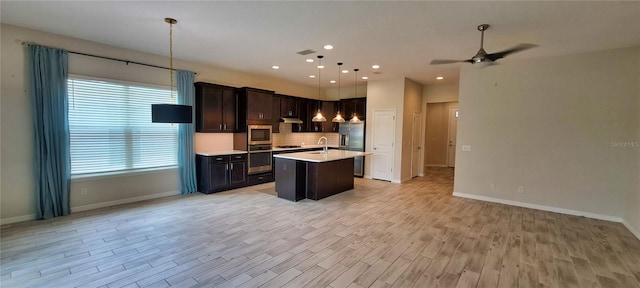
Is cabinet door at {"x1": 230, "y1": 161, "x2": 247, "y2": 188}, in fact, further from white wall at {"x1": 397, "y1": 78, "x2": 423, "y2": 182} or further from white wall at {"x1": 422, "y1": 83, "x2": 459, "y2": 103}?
white wall at {"x1": 422, "y1": 83, "x2": 459, "y2": 103}

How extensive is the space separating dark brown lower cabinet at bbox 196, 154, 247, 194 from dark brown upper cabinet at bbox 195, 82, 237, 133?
0.70 m

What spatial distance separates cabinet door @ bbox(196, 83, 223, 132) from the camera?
20.1ft

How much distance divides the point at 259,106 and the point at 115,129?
9.97ft

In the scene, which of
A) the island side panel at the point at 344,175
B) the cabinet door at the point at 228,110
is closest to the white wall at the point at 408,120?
the island side panel at the point at 344,175

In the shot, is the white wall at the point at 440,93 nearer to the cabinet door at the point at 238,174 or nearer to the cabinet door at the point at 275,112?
the cabinet door at the point at 275,112

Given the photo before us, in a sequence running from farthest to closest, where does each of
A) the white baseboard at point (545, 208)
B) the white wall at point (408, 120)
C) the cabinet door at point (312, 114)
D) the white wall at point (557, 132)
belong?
the cabinet door at point (312, 114)
the white wall at point (408, 120)
the white baseboard at point (545, 208)
the white wall at point (557, 132)

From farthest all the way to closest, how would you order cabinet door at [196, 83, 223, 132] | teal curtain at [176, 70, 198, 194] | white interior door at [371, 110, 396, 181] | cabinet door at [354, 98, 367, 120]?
cabinet door at [354, 98, 367, 120]
white interior door at [371, 110, 396, 181]
cabinet door at [196, 83, 223, 132]
teal curtain at [176, 70, 198, 194]

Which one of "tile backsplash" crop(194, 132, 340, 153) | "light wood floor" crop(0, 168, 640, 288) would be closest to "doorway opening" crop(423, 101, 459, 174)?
"tile backsplash" crop(194, 132, 340, 153)

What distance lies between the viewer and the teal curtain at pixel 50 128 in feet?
13.8

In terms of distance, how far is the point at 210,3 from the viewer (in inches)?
124

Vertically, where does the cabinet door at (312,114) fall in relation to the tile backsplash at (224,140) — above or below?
above

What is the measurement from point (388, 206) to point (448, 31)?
317cm

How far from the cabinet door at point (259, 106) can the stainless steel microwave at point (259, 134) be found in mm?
203

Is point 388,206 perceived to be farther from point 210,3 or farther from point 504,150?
point 210,3
